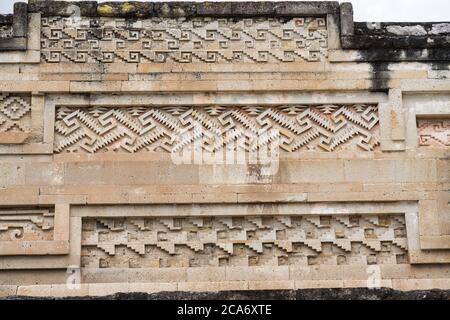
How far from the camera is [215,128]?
11.0 m

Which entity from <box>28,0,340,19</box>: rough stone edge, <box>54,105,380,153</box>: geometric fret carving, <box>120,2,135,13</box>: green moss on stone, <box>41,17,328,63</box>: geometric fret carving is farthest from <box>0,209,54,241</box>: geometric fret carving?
<box>120,2,135,13</box>: green moss on stone

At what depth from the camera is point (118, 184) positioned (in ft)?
34.9

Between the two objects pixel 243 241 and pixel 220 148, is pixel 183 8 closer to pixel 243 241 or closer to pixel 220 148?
pixel 220 148

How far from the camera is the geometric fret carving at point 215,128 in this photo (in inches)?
429

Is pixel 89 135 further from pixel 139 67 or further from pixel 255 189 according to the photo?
pixel 255 189

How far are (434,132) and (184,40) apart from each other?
2.76 meters

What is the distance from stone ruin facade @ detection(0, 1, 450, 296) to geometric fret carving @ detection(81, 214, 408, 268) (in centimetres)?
1

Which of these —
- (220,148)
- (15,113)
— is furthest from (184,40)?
(15,113)

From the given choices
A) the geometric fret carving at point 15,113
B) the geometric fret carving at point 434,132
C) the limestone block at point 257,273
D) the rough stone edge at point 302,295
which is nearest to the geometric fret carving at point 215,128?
the geometric fret carving at point 15,113

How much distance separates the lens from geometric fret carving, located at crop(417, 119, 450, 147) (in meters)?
11.0

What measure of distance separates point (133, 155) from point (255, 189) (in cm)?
128

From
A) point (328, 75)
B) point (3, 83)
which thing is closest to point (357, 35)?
point (328, 75)

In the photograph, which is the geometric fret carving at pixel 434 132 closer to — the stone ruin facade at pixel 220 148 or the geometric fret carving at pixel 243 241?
the stone ruin facade at pixel 220 148

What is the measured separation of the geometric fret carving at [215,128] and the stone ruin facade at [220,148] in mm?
16
